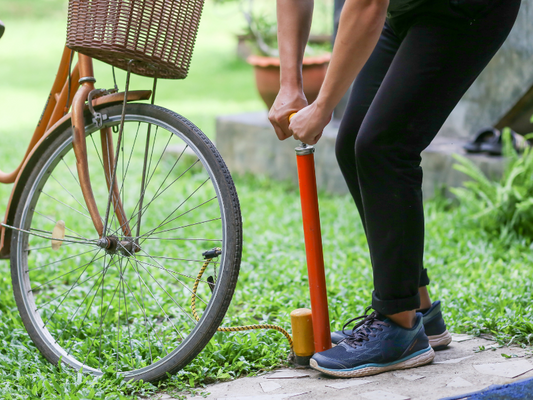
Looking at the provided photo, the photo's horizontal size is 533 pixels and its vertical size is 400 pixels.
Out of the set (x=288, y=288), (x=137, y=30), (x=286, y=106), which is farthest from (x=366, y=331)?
(x=137, y=30)

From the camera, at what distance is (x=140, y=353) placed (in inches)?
76.9

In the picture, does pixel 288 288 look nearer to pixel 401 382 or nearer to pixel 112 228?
pixel 112 228

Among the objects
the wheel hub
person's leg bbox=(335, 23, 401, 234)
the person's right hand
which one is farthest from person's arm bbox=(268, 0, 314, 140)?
the wheel hub

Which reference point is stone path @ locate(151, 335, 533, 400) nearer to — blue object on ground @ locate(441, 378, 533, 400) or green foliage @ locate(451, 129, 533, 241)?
blue object on ground @ locate(441, 378, 533, 400)

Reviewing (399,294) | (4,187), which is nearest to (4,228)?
(399,294)

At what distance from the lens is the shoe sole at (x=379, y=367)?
1711 millimetres

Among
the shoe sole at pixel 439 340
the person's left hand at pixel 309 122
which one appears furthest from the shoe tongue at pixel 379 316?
the person's left hand at pixel 309 122

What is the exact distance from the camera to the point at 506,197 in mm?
3299

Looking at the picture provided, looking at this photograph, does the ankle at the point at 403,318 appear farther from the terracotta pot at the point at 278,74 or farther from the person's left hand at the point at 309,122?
the terracotta pot at the point at 278,74

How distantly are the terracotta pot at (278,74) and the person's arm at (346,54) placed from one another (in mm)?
3288

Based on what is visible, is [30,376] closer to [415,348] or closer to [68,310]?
[68,310]

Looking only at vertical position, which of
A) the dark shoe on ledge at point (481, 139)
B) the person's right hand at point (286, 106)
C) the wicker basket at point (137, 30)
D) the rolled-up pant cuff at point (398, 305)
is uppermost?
the wicker basket at point (137, 30)

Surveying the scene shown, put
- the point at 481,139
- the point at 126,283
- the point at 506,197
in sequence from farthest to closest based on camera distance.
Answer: the point at 481,139 → the point at 506,197 → the point at 126,283

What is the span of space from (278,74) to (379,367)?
3.47m
